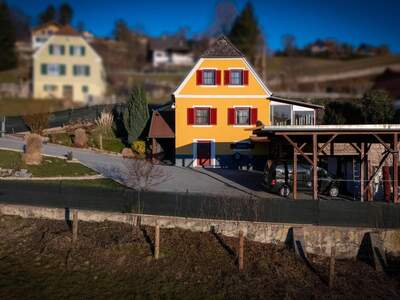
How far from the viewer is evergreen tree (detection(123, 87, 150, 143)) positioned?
3381 centimetres

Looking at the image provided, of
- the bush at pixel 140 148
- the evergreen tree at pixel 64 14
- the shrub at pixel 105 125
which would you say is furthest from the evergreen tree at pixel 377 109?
the evergreen tree at pixel 64 14

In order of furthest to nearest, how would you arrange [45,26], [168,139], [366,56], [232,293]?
[366,56] < [45,26] < [168,139] < [232,293]

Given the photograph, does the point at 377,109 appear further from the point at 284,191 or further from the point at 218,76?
the point at 284,191

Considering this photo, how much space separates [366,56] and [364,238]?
91.2 metres

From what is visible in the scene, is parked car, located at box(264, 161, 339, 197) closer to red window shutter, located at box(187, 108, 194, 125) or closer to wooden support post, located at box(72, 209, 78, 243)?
wooden support post, located at box(72, 209, 78, 243)

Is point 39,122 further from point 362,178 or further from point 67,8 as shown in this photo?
point 67,8

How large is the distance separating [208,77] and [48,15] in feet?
279

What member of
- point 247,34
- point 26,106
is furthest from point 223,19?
point 26,106

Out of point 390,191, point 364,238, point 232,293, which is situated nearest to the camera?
point 232,293

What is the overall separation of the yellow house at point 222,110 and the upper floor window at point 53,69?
29357 millimetres

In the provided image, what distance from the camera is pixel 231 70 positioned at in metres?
31.6

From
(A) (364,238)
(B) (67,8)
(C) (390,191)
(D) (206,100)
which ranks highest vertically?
(B) (67,8)

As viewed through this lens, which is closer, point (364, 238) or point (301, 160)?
point (364, 238)

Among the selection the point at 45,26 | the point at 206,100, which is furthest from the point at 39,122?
the point at 45,26
